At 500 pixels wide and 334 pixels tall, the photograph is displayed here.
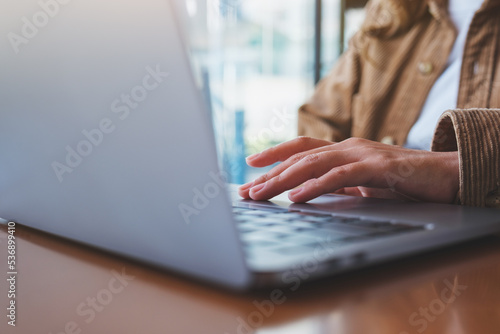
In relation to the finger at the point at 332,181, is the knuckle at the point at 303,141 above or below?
below

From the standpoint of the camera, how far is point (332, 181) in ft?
1.68

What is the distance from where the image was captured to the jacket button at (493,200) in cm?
56

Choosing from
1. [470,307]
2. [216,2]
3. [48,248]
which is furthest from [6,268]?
[216,2]

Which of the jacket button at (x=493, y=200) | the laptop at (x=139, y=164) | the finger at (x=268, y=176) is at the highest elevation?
the laptop at (x=139, y=164)

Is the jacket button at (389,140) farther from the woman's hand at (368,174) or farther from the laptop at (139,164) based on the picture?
the laptop at (139,164)

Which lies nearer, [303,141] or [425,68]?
[303,141]

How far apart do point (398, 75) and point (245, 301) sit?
1.10 metres

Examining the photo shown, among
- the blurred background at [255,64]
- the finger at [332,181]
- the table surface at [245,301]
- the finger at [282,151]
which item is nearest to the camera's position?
the table surface at [245,301]

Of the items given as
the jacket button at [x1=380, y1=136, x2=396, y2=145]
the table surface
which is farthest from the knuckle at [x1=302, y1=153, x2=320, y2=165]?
the jacket button at [x1=380, y1=136, x2=396, y2=145]

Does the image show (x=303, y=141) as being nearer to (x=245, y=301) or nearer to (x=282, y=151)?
(x=282, y=151)

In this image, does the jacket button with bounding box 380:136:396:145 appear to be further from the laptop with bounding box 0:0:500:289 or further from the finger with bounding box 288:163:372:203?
the laptop with bounding box 0:0:500:289

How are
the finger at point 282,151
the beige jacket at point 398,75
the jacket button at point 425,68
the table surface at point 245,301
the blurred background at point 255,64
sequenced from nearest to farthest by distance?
the table surface at point 245,301 → the finger at point 282,151 → the beige jacket at point 398,75 → the jacket button at point 425,68 → the blurred background at point 255,64

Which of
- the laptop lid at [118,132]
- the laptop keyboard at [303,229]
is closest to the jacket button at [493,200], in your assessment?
the laptop keyboard at [303,229]

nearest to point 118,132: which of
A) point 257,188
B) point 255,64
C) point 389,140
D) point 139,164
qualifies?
point 139,164
